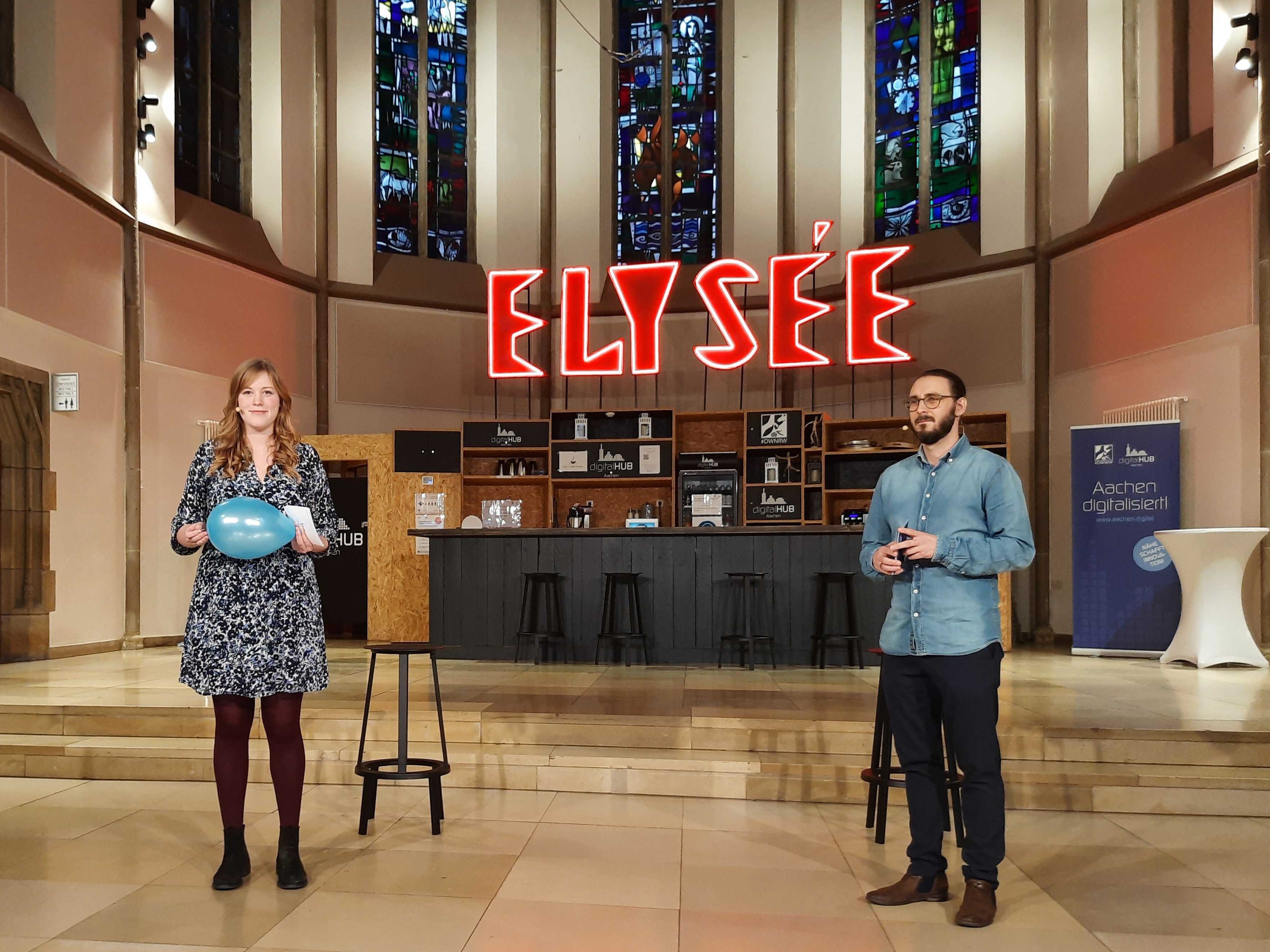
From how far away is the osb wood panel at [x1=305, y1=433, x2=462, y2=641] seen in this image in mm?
8961

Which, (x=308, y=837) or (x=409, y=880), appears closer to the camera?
(x=409, y=880)

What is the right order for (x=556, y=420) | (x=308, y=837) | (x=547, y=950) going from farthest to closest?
(x=556, y=420) → (x=308, y=837) → (x=547, y=950)

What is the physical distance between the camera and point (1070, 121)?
9164mm

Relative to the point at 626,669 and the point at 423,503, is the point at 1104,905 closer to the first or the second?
the point at 626,669


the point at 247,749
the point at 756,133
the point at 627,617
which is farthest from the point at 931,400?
the point at 756,133

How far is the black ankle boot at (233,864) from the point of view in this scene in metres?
2.95

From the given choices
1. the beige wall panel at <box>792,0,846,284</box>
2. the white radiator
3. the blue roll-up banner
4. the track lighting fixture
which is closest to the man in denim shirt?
the blue roll-up banner

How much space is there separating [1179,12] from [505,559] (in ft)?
24.4

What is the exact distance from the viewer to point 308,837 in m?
3.56

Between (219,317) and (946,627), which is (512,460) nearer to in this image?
(219,317)

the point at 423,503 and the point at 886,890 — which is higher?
the point at 423,503

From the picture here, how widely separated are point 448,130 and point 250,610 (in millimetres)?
9600

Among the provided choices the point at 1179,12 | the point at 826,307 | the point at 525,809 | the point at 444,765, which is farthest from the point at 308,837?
the point at 1179,12

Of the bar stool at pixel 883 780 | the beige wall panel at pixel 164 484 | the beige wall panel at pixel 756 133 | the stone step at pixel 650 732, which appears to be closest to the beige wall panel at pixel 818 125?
the beige wall panel at pixel 756 133
